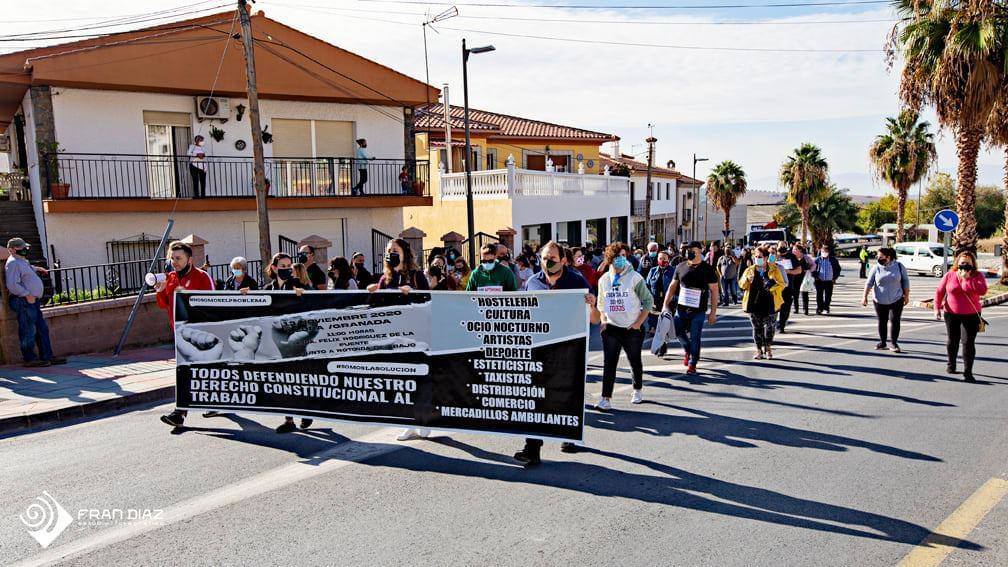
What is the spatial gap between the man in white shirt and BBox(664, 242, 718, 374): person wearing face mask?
12.7 metres

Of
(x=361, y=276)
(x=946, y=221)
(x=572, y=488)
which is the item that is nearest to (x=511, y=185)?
(x=946, y=221)

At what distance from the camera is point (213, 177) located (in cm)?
1820

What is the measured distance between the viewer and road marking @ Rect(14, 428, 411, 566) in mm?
4473

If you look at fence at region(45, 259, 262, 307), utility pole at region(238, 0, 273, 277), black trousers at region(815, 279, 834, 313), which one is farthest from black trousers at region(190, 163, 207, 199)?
black trousers at region(815, 279, 834, 313)

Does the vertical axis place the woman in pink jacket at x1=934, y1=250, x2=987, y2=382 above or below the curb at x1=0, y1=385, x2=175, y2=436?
above

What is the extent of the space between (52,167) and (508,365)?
14.4 metres

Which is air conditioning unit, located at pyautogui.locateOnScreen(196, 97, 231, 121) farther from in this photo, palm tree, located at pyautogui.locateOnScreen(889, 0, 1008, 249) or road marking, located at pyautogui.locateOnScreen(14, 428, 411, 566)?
palm tree, located at pyautogui.locateOnScreen(889, 0, 1008, 249)

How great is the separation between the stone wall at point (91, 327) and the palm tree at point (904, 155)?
3527 cm

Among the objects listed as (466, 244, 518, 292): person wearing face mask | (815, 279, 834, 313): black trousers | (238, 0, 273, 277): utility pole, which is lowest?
(815, 279, 834, 313): black trousers

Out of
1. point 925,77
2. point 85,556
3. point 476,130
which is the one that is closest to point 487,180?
point 476,130

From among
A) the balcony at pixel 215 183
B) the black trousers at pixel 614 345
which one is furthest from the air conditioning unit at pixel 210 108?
the black trousers at pixel 614 345

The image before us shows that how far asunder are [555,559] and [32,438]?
588cm

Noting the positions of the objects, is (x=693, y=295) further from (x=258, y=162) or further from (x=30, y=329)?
(x=30, y=329)

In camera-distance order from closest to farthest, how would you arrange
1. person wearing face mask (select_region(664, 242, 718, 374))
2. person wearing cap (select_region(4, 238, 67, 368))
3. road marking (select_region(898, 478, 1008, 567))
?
road marking (select_region(898, 478, 1008, 567)), person wearing face mask (select_region(664, 242, 718, 374)), person wearing cap (select_region(4, 238, 67, 368))
